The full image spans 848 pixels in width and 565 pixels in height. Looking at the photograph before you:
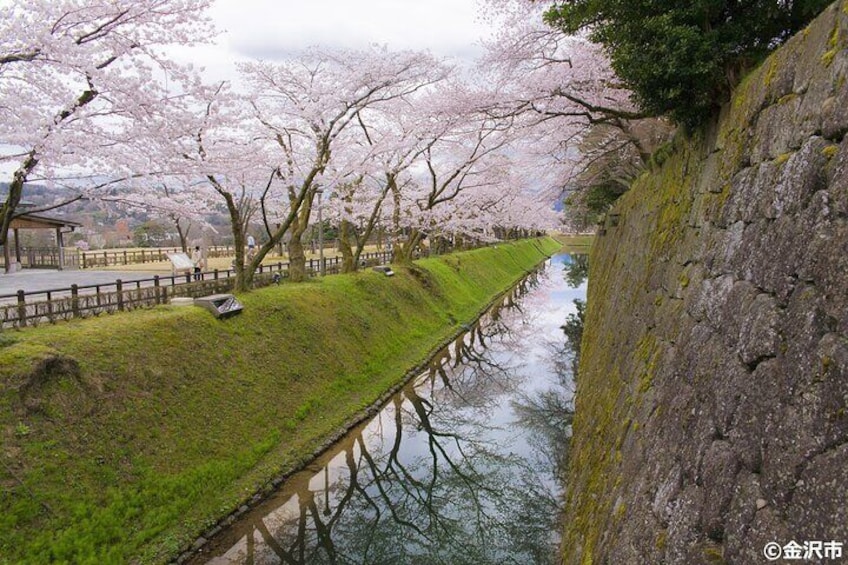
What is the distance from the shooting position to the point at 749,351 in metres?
3.23

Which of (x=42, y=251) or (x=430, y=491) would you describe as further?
(x=42, y=251)

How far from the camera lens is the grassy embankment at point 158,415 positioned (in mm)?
7207

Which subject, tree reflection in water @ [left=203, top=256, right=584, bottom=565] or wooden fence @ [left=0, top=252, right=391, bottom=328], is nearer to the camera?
A: tree reflection in water @ [left=203, top=256, right=584, bottom=565]

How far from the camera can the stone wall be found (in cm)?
247

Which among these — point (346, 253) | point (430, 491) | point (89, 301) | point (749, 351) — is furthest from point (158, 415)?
point (346, 253)

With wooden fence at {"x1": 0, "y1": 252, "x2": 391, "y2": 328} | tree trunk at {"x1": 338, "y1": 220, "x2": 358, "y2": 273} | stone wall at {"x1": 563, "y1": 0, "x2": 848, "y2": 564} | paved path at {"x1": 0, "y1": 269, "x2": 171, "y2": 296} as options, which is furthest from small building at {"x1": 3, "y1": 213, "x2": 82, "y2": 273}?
stone wall at {"x1": 563, "y1": 0, "x2": 848, "y2": 564}

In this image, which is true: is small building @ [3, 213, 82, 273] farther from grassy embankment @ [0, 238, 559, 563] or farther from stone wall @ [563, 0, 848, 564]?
stone wall @ [563, 0, 848, 564]

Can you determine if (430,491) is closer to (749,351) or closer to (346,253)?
(749,351)

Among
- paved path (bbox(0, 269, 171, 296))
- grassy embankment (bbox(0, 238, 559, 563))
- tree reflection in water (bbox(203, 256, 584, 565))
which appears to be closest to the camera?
grassy embankment (bbox(0, 238, 559, 563))

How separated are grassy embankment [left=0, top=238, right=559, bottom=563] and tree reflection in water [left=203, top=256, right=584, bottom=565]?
2.62 ft

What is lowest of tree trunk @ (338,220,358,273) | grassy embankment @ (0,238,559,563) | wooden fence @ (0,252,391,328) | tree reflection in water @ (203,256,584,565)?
tree reflection in water @ (203,256,584,565)

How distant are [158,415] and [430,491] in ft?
18.6

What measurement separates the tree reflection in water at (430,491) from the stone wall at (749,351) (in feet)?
11.2

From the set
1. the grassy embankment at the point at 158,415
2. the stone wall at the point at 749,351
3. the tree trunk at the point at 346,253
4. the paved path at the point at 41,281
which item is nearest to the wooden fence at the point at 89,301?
the grassy embankment at the point at 158,415
